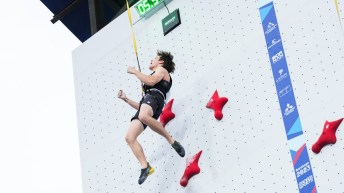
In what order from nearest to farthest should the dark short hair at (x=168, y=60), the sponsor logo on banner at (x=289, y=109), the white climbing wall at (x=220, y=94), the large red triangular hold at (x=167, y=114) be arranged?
1. the white climbing wall at (x=220, y=94)
2. the sponsor logo on banner at (x=289, y=109)
3. the dark short hair at (x=168, y=60)
4. the large red triangular hold at (x=167, y=114)

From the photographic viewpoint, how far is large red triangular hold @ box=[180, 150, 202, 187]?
6.23 metres

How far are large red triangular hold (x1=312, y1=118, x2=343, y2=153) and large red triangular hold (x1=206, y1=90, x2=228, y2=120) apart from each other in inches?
39.1

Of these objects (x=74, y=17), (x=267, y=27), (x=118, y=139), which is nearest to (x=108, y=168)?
(x=118, y=139)

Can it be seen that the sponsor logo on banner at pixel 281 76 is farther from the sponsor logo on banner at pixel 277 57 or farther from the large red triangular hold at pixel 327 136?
the large red triangular hold at pixel 327 136

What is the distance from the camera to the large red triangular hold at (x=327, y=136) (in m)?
5.48

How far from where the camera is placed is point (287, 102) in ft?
19.4

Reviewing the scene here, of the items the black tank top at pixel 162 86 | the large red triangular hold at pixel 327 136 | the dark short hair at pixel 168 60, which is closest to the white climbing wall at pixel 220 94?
the large red triangular hold at pixel 327 136

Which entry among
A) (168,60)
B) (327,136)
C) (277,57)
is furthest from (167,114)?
(327,136)

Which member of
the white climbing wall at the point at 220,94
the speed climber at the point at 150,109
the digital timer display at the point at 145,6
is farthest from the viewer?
the digital timer display at the point at 145,6

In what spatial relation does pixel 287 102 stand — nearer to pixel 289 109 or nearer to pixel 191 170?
pixel 289 109

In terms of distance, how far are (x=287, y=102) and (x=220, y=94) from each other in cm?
70

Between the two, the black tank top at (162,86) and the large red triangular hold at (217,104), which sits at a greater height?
the black tank top at (162,86)

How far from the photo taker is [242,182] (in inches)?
231

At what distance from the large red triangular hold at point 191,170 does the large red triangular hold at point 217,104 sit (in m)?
0.33
